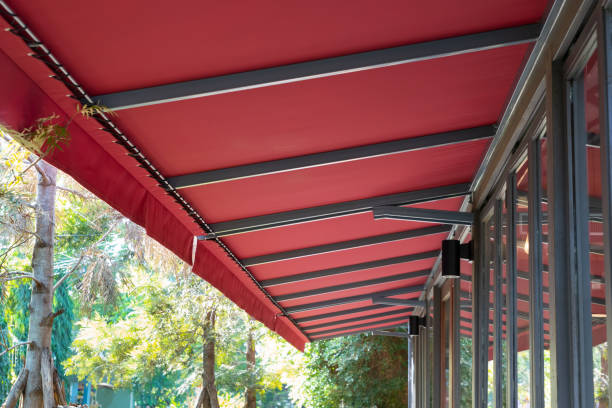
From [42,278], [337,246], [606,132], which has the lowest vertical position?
[606,132]

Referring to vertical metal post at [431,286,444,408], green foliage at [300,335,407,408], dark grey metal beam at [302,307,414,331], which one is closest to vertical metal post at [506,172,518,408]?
vertical metal post at [431,286,444,408]

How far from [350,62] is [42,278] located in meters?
12.5

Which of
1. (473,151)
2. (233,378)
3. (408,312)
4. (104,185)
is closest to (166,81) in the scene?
(104,185)

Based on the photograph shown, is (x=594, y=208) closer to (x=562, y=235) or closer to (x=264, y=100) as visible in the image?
(x=562, y=235)

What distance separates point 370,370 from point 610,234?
14633 millimetres

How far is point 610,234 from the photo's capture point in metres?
1.83

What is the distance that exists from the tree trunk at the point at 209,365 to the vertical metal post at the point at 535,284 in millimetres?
16229

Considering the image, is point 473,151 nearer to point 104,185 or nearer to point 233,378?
point 104,185

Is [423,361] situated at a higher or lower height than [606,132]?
lower

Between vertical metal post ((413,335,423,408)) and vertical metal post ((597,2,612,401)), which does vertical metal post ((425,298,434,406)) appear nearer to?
vertical metal post ((413,335,423,408))

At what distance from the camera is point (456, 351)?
5.95 m

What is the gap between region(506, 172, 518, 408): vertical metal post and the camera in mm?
3406

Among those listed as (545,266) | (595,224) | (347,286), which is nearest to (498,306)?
(545,266)

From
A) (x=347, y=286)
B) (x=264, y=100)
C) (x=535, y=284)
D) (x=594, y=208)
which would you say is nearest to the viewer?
(x=594, y=208)
